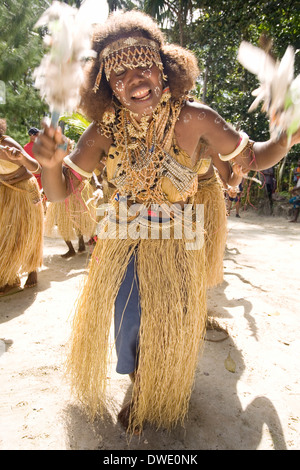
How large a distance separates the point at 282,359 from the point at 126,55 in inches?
84.9

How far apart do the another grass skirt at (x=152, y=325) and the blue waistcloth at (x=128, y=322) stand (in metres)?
0.04

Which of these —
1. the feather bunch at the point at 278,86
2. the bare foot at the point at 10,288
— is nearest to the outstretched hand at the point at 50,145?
the feather bunch at the point at 278,86

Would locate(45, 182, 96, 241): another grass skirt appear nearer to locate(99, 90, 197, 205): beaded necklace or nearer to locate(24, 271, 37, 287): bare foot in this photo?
locate(24, 271, 37, 287): bare foot

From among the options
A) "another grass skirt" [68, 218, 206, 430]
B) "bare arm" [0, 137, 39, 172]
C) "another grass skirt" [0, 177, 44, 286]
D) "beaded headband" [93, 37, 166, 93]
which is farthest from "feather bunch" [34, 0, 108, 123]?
"another grass skirt" [0, 177, 44, 286]

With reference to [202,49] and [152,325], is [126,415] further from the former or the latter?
[202,49]

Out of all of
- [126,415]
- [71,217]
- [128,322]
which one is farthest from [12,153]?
[126,415]

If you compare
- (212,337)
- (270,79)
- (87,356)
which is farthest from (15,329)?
(270,79)

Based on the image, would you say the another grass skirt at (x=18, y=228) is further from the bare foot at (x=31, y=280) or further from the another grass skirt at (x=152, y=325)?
the another grass skirt at (x=152, y=325)

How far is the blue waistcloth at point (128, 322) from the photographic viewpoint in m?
1.75

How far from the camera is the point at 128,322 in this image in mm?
1744

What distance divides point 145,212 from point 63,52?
2.73 feet

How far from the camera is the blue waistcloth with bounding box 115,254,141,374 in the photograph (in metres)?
1.75

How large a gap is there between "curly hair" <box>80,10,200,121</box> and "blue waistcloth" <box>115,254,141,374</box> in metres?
0.88

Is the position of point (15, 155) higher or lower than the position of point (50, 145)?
higher
